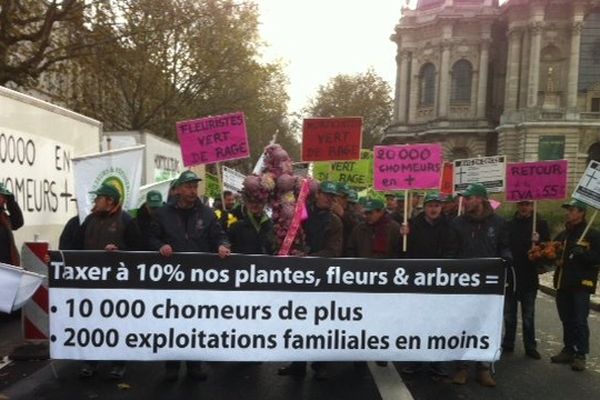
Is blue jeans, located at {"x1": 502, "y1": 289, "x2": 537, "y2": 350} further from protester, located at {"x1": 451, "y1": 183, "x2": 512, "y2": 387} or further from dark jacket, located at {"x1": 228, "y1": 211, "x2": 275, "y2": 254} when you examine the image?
dark jacket, located at {"x1": 228, "y1": 211, "x2": 275, "y2": 254}

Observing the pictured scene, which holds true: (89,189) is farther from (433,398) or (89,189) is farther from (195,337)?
(433,398)

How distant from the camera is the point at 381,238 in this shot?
6.06m

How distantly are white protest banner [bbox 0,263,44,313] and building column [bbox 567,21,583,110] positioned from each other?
59.7 metres

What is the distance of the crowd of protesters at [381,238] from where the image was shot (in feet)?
17.9

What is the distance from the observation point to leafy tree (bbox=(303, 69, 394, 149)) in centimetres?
6489

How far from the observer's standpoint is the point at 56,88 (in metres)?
19.9

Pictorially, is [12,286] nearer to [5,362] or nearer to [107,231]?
[107,231]

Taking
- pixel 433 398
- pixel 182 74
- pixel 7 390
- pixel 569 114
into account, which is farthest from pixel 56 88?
pixel 569 114

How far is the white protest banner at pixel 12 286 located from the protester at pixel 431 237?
3244 mm

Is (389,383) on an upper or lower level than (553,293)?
upper

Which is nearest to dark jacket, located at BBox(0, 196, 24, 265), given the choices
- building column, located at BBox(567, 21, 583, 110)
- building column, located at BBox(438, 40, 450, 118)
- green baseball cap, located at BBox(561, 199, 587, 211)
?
green baseball cap, located at BBox(561, 199, 587, 211)

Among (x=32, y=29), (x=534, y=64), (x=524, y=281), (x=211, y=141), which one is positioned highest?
(x=534, y=64)

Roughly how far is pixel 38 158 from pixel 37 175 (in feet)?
0.70

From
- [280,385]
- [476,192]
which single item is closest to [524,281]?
[476,192]
